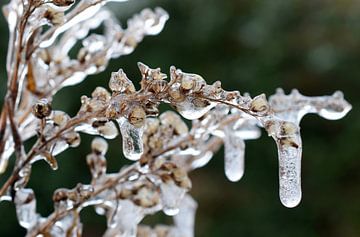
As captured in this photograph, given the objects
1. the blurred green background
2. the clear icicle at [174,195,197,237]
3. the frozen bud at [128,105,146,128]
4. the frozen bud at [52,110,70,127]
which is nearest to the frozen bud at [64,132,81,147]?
the frozen bud at [52,110,70,127]

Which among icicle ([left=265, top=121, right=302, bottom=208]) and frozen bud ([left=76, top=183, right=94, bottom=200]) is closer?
icicle ([left=265, top=121, right=302, bottom=208])

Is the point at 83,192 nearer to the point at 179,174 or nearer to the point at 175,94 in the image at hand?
the point at 179,174

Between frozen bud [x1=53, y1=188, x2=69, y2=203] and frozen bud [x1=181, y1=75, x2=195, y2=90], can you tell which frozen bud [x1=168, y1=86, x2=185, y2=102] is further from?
frozen bud [x1=53, y1=188, x2=69, y2=203]

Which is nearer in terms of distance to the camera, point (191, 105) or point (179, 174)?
point (191, 105)

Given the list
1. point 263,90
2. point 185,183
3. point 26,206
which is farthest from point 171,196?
point 263,90

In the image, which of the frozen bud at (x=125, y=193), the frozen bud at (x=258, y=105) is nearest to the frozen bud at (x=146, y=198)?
the frozen bud at (x=125, y=193)

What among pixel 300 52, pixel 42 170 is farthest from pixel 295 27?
pixel 42 170
